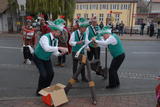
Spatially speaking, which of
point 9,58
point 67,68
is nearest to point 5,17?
point 9,58

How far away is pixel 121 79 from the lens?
5996 millimetres

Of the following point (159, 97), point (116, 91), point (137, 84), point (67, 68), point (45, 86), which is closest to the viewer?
point (159, 97)

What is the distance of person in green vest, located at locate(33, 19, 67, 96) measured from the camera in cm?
402

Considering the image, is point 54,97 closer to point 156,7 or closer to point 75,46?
point 75,46

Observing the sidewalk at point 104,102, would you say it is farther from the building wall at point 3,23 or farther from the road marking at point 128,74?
the building wall at point 3,23

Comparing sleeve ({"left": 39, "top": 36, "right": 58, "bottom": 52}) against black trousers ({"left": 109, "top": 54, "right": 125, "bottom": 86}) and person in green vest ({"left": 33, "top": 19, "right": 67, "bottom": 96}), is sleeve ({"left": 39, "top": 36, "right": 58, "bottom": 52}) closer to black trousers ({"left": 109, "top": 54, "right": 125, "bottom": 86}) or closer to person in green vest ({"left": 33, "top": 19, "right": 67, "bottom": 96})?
person in green vest ({"left": 33, "top": 19, "right": 67, "bottom": 96})

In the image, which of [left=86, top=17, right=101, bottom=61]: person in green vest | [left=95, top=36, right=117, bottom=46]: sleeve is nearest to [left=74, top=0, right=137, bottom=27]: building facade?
[left=86, top=17, right=101, bottom=61]: person in green vest

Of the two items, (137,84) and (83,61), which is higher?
(83,61)

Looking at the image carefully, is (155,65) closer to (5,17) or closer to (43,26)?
(43,26)

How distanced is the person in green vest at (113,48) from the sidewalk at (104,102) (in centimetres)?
67

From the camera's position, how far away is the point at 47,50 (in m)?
3.97

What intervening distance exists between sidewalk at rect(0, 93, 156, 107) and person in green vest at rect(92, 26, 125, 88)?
674mm

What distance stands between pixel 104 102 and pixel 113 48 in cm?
141

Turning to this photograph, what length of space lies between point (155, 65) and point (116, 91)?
3.66 m
